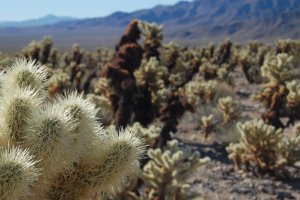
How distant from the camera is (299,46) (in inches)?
1100

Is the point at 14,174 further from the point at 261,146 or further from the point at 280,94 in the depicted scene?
the point at 280,94

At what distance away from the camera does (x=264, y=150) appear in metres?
10.1

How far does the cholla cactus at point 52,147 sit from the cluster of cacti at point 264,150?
24.0 ft

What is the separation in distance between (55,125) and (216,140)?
11246 mm

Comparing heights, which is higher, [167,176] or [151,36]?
[151,36]

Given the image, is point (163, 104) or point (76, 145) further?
point (163, 104)

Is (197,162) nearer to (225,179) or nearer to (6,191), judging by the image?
(225,179)

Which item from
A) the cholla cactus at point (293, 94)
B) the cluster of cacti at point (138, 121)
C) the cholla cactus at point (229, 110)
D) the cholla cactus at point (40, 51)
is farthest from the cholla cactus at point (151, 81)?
the cholla cactus at point (40, 51)

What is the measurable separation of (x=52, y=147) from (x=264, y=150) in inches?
320

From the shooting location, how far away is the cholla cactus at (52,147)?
246 cm

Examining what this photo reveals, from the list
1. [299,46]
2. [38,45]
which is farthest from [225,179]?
[299,46]

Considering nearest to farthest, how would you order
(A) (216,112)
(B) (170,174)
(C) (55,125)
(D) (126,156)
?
(C) (55,125) < (D) (126,156) < (B) (170,174) < (A) (216,112)

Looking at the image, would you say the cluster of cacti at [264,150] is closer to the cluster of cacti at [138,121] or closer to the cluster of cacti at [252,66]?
the cluster of cacti at [138,121]

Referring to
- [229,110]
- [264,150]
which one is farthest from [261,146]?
[229,110]
